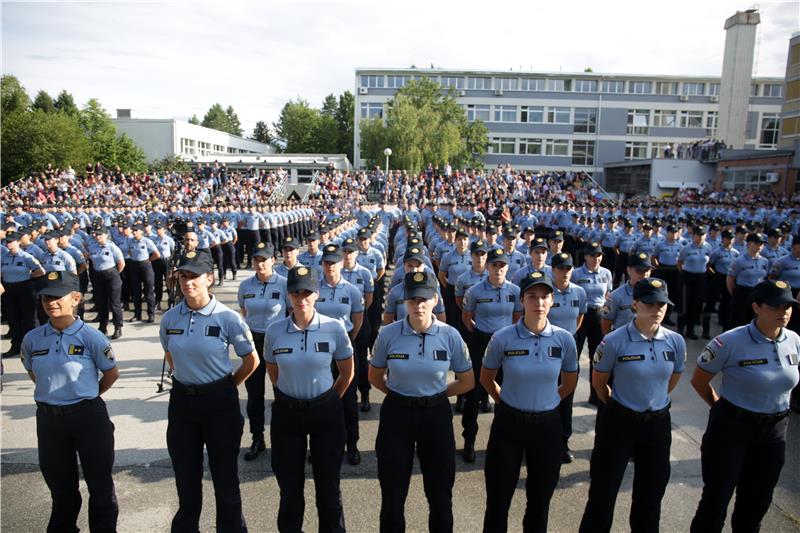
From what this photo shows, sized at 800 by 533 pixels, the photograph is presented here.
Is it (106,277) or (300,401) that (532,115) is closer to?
(106,277)

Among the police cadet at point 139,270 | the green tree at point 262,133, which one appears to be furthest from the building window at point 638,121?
the green tree at point 262,133

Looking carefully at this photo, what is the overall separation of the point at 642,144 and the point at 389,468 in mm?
56582

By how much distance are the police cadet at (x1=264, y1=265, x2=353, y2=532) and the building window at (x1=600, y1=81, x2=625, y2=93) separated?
182ft

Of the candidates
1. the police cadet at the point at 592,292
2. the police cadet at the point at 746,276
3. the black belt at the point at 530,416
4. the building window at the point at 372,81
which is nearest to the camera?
the black belt at the point at 530,416

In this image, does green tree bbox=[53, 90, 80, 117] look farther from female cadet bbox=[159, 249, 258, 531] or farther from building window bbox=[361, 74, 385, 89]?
female cadet bbox=[159, 249, 258, 531]

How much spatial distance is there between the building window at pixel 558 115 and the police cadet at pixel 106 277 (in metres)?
49.7

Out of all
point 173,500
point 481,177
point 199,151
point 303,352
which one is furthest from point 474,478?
point 199,151

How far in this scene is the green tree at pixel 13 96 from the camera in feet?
187

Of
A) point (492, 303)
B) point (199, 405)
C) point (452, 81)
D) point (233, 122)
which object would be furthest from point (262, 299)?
point (233, 122)

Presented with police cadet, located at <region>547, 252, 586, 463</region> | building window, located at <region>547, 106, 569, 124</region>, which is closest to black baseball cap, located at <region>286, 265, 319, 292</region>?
police cadet, located at <region>547, 252, 586, 463</region>

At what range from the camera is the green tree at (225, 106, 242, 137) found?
385 ft

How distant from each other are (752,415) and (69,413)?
5.02m

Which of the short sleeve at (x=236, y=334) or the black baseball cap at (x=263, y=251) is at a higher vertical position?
Result: the black baseball cap at (x=263, y=251)

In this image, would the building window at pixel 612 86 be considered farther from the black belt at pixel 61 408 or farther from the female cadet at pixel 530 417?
the black belt at pixel 61 408
